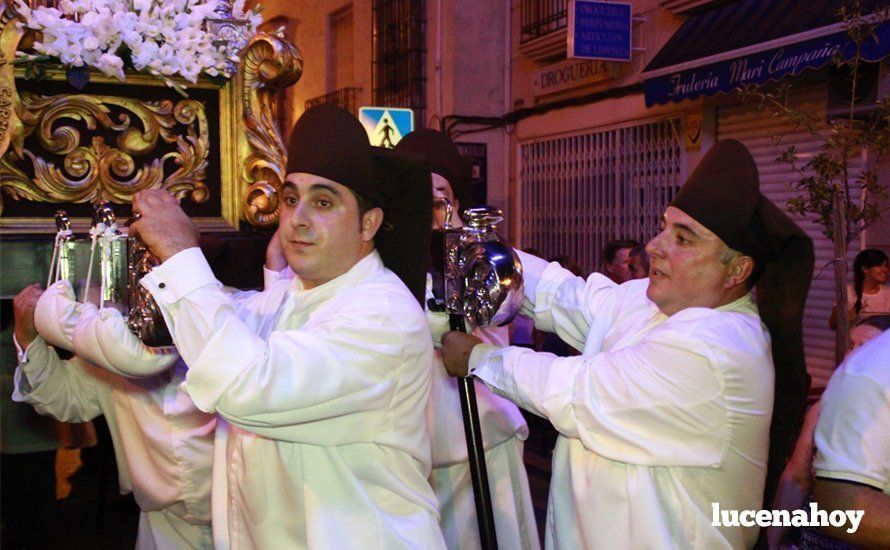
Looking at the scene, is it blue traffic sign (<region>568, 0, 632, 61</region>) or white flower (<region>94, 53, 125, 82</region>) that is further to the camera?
blue traffic sign (<region>568, 0, 632, 61</region>)

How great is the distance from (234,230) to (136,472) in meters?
0.98

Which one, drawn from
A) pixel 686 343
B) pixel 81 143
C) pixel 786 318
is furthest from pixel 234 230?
pixel 786 318

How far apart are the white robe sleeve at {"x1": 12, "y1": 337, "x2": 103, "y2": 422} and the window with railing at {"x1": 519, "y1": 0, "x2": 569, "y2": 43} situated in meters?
9.39

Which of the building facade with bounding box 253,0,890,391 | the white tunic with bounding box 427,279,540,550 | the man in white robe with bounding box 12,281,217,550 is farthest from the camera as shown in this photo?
the building facade with bounding box 253,0,890,391

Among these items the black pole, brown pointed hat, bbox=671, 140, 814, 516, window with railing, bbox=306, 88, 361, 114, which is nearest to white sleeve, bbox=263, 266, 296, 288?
the black pole

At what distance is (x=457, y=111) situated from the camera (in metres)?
13.4

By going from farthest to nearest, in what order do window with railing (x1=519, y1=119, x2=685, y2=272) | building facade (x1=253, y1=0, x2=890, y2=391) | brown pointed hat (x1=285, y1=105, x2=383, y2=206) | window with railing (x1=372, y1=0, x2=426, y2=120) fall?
window with railing (x1=372, y1=0, x2=426, y2=120), window with railing (x1=519, y1=119, x2=685, y2=272), building facade (x1=253, y1=0, x2=890, y2=391), brown pointed hat (x1=285, y1=105, x2=383, y2=206)

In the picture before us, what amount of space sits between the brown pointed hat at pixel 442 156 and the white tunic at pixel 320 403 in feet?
4.04

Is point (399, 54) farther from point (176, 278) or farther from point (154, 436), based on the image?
point (176, 278)

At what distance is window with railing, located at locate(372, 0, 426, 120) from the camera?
14414 millimetres

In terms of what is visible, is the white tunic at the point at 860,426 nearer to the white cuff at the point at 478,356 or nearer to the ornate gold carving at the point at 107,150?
the white cuff at the point at 478,356

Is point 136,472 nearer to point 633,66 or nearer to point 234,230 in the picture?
point 234,230

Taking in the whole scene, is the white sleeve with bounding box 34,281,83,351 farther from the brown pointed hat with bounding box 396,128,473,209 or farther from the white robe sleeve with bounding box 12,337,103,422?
the brown pointed hat with bounding box 396,128,473,209

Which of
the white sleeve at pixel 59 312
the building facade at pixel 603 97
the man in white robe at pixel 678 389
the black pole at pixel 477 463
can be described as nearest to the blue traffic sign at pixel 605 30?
the building facade at pixel 603 97
